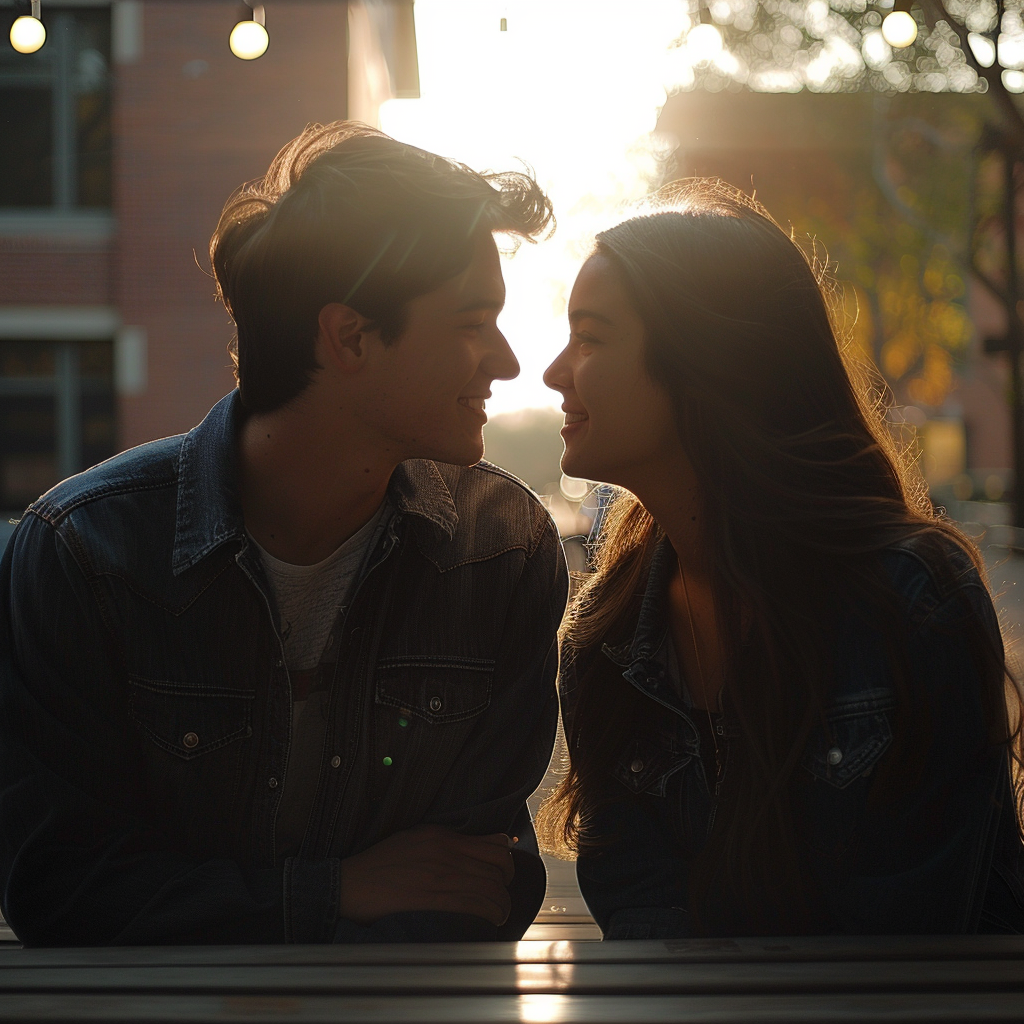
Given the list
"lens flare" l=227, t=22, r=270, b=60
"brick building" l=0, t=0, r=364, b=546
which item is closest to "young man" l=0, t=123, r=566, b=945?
"lens flare" l=227, t=22, r=270, b=60

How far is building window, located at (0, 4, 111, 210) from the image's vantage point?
13016 millimetres

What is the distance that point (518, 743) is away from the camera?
8.02 feet

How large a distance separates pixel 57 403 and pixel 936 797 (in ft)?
41.6

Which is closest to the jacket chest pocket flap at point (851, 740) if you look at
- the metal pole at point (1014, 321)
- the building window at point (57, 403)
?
the metal pole at point (1014, 321)

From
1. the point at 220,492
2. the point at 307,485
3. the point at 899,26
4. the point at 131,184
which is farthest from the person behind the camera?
the point at 131,184

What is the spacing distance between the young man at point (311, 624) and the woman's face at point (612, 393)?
188 mm

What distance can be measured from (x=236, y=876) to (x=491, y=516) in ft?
2.91

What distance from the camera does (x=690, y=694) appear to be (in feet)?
8.01

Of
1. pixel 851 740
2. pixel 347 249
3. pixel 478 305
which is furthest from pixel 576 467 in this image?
pixel 851 740

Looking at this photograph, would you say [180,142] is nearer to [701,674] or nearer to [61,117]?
[61,117]

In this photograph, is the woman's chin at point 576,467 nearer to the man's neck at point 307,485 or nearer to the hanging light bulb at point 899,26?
the man's neck at point 307,485

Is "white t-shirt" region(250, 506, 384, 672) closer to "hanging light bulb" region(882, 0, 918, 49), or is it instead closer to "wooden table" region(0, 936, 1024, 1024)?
"wooden table" region(0, 936, 1024, 1024)

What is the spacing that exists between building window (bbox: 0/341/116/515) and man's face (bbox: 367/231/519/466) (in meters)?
11.4

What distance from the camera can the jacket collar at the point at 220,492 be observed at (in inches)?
89.7
